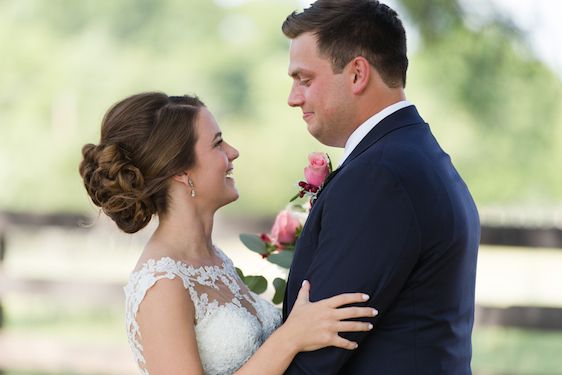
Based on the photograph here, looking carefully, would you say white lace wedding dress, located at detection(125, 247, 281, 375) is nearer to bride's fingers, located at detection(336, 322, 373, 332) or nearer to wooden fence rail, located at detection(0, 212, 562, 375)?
bride's fingers, located at detection(336, 322, 373, 332)

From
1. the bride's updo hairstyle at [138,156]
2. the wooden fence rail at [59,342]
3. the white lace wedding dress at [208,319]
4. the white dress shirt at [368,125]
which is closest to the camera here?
the white dress shirt at [368,125]

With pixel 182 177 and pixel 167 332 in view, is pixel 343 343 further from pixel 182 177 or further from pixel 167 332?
pixel 182 177

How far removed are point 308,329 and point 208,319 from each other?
0.59 meters

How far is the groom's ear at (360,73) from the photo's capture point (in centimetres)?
247

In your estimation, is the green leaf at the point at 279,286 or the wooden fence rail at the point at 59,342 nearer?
the green leaf at the point at 279,286

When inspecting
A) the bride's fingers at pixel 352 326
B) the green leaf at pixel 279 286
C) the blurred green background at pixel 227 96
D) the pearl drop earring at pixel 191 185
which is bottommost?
the bride's fingers at pixel 352 326

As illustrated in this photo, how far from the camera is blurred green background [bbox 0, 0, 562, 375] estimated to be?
11867 millimetres

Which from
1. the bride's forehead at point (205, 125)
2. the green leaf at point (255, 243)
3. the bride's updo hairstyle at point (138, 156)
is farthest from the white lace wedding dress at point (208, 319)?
the bride's forehead at point (205, 125)

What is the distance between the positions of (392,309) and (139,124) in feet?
3.44

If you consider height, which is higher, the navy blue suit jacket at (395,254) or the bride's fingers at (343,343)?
the navy blue suit jacket at (395,254)

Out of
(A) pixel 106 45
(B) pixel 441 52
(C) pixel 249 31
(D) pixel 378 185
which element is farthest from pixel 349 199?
(C) pixel 249 31

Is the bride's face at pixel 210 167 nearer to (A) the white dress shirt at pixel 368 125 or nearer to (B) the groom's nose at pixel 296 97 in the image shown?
(B) the groom's nose at pixel 296 97

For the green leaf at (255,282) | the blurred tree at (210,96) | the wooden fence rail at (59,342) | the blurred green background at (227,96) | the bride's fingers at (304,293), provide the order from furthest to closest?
the blurred tree at (210,96)
the blurred green background at (227,96)
the wooden fence rail at (59,342)
the green leaf at (255,282)
the bride's fingers at (304,293)

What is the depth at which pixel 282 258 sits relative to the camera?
3.13 metres
